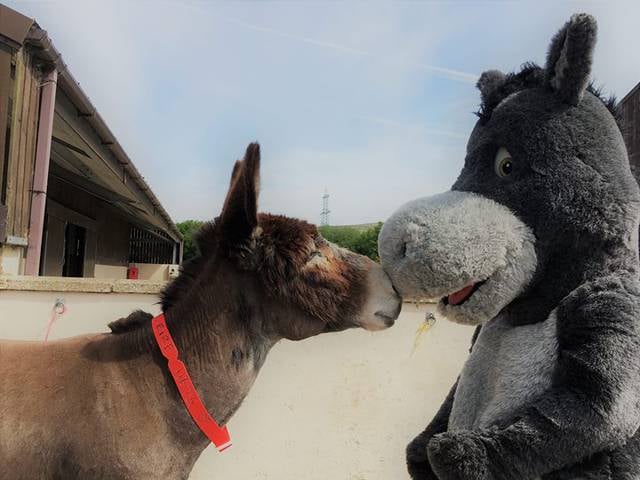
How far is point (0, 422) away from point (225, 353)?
0.83 m

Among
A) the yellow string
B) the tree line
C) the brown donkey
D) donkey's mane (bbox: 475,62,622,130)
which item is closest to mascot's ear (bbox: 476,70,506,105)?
donkey's mane (bbox: 475,62,622,130)

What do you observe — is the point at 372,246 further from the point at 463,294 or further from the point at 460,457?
the point at 460,457

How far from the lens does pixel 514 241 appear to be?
1.70 meters

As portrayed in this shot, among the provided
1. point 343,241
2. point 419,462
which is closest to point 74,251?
point 343,241

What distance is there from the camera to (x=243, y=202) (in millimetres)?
2070

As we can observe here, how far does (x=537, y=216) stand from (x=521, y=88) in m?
0.53

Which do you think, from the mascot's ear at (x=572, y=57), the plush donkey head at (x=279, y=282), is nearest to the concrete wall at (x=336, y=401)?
the plush donkey head at (x=279, y=282)

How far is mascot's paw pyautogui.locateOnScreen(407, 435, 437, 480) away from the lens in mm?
1933

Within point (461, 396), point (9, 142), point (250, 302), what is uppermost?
point (9, 142)

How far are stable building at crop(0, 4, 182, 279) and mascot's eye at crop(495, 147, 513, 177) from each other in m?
3.84

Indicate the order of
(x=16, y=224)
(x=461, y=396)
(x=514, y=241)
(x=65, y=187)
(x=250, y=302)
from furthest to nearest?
(x=65, y=187), (x=16, y=224), (x=250, y=302), (x=461, y=396), (x=514, y=241)

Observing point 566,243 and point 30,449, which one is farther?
point 30,449

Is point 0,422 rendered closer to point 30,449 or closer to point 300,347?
point 30,449

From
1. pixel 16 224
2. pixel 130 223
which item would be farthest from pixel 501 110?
pixel 130 223
